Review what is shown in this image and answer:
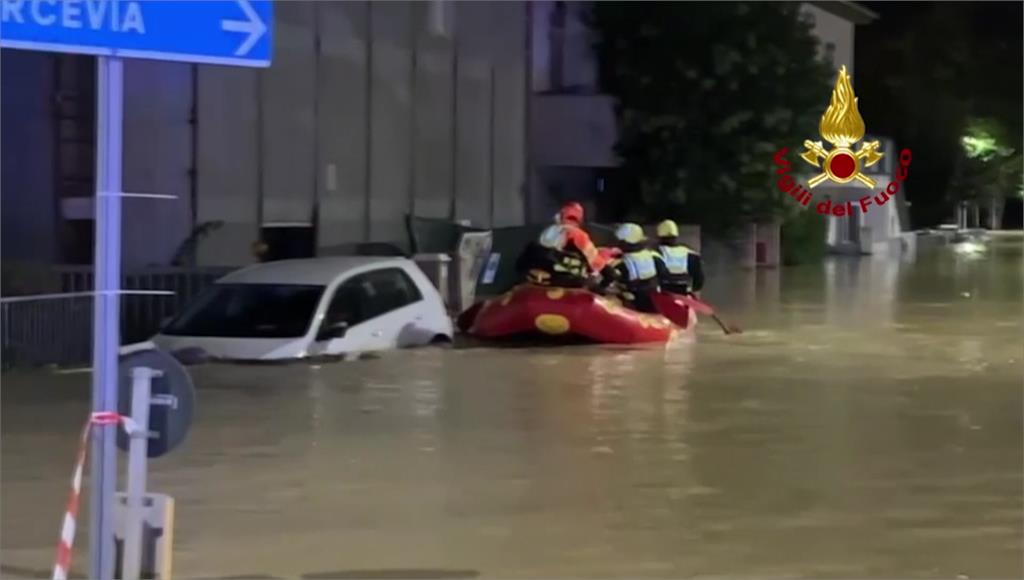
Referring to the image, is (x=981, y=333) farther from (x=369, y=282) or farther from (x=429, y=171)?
(x=429, y=171)

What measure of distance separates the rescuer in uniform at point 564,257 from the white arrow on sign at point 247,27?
13230mm

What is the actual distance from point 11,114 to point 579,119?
54.3ft

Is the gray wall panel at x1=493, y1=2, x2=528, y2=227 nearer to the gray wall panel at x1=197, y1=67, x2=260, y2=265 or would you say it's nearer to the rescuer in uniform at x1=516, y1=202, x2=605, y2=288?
the gray wall panel at x1=197, y1=67, x2=260, y2=265

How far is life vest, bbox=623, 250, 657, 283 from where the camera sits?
20109 millimetres

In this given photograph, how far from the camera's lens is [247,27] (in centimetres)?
647

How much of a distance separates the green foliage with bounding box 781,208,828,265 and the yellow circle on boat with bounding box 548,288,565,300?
75.1 feet

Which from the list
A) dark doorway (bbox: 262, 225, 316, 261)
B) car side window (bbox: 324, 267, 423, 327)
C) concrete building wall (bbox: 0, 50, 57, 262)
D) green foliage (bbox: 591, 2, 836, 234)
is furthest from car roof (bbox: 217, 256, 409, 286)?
green foliage (bbox: 591, 2, 836, 234)

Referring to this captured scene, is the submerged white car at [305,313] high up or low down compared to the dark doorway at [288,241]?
down

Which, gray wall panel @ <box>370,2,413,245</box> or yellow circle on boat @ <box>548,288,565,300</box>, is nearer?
yellow circle on boat @ <box>548,288,565,300</box>

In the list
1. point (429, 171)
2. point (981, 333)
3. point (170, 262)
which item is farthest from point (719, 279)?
point (170, 262)

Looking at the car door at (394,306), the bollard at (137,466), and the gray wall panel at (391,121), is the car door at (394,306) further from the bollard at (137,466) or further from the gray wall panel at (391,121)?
the bollard at (137,466)

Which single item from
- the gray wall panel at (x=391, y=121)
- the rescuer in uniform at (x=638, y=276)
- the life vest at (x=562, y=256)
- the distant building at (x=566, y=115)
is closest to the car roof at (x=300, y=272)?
the life vest at (x=562, y=256)

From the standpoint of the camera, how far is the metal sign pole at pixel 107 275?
20.6ft

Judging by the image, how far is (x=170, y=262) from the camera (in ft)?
75.6
